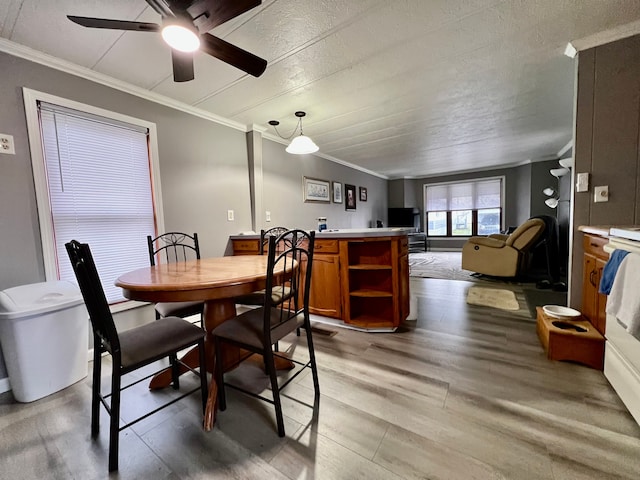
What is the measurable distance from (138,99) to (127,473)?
2.77m

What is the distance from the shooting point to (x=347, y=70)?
2256 mm

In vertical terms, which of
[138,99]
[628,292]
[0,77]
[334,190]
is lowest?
[628,292]

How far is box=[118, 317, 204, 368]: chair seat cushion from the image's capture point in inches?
45.6

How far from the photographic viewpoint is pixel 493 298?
3.22m

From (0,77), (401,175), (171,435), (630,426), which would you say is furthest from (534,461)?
(401,175)

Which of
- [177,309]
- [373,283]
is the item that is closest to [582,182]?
[373,283]

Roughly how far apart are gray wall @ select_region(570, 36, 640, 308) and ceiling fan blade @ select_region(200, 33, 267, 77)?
2362 millimetres

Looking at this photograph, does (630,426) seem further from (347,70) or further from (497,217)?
(497,217)

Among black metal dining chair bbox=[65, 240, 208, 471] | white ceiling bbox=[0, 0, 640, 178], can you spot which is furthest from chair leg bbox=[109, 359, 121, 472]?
white ceiling bbox=[0, 0, 640, 178]

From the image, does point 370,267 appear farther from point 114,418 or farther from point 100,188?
point 100,188

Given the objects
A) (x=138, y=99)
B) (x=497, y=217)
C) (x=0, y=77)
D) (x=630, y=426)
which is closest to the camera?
(x=630, y=426)

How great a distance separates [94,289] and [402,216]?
23.9 feet

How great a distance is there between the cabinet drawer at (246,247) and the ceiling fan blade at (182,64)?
183 centimetres

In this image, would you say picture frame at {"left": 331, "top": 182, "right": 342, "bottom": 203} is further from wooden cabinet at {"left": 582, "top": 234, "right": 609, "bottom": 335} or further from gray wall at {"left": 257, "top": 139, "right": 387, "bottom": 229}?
wooden cabinet at {"left": 582, "top": 234, "right": 609, "bottom": 335}
